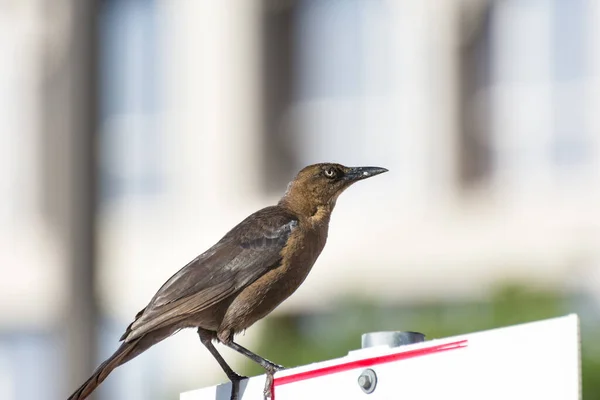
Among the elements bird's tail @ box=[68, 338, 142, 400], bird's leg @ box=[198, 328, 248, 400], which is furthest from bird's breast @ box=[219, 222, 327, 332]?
bird's tail @ box=[68, 338, 142, 400]

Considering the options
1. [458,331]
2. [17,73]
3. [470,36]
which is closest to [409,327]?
[458,331]

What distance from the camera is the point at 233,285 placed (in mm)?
5398

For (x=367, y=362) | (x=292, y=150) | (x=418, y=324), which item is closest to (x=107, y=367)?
(x=367, y=362)

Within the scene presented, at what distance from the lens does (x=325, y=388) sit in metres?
3.74

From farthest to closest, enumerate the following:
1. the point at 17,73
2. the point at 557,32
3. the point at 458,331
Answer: the point at 17,73 → the point at 557,32 → the point at 458,331

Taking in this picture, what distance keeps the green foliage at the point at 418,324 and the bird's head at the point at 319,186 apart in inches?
114

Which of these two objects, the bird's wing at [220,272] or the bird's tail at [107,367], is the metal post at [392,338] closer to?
the bird's tail at [107,367]

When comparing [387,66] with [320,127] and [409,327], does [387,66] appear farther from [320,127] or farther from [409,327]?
[409,327]

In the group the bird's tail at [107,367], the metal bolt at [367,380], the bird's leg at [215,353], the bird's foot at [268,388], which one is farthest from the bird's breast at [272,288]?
the metal bolt at [367,380]

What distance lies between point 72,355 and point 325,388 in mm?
9059

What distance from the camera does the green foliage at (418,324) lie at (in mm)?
9570

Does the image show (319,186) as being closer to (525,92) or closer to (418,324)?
(418,324)

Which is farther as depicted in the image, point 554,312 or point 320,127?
point 320,127

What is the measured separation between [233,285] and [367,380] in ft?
5.99
